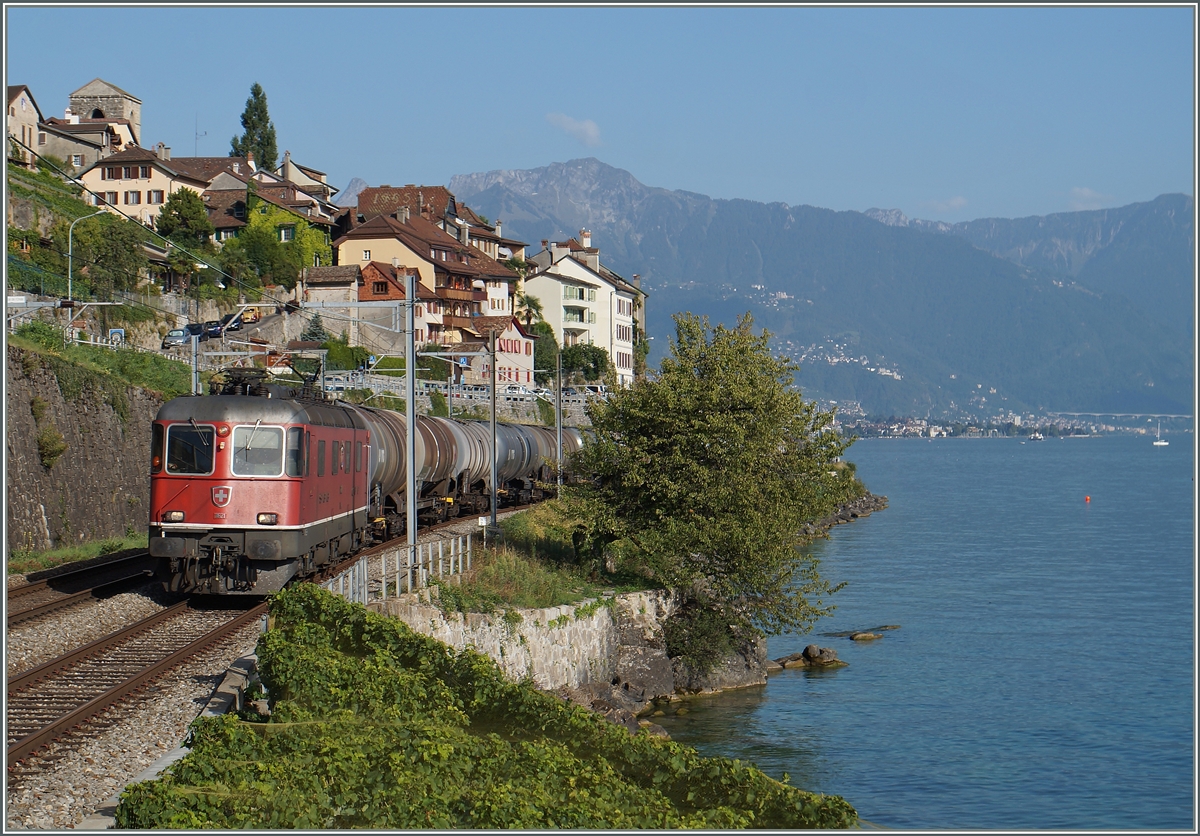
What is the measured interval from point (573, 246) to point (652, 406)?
110 m

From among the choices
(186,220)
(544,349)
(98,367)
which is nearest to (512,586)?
(98,367)

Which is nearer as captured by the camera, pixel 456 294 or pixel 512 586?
pixel 512 586

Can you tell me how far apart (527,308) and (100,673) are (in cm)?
10493

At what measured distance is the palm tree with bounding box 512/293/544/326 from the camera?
12025 cm

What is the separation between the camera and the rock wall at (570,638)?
22922 mm

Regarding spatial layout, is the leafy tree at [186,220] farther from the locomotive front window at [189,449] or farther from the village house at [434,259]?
the locomotive front window at [189,449]

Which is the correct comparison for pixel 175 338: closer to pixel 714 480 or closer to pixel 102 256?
pixel 102 256

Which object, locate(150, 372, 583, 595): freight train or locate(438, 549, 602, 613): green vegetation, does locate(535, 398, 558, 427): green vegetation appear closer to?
locate(438, 549, 602, 613): green vegetation

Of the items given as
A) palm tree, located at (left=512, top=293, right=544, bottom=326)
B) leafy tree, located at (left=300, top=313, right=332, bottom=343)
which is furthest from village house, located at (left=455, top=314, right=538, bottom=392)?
leafy tree, located at (left=300, top=313, right=332, bottom=343)

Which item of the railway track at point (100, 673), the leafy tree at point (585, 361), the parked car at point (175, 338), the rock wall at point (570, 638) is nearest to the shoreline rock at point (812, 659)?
the rock wall at point (570, 638)

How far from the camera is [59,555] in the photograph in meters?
31.1

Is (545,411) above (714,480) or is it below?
above

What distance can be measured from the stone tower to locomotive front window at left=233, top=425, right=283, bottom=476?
10387 centimetres

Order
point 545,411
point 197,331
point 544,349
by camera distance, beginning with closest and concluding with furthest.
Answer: point 197,331, point 545,411, point 544,349
